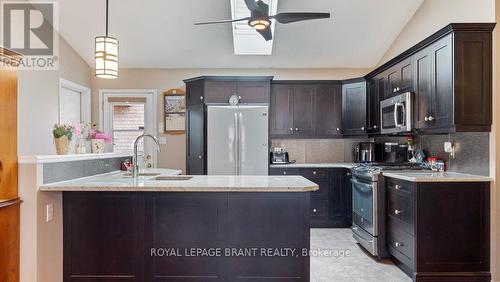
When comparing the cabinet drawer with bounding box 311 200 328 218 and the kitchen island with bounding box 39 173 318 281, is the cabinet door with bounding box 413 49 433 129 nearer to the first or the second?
the kitchen island with bounding box 39 173 318 281

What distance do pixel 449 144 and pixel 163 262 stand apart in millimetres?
2977

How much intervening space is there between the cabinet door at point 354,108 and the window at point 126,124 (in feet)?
11.2

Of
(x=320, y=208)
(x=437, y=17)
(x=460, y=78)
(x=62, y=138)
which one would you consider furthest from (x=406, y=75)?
(x=62, y=138)

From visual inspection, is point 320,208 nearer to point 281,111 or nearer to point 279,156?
point 279,156

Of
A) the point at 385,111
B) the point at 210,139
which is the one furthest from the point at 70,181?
the point at 385,111

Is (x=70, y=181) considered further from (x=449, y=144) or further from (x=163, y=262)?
(x=449, y=144)

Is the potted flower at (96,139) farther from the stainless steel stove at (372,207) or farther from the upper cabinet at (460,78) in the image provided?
the upper cabinet at (460,78)

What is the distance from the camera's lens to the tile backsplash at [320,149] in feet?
17.3

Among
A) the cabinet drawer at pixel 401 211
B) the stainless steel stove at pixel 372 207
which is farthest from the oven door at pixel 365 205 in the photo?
the cabinet drawer at pixel 401 211

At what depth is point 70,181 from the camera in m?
2.54

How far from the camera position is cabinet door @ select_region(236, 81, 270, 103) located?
473 centimetres

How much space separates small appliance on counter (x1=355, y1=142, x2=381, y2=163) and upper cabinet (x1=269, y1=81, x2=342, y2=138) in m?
0.43

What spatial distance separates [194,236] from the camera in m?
2.45

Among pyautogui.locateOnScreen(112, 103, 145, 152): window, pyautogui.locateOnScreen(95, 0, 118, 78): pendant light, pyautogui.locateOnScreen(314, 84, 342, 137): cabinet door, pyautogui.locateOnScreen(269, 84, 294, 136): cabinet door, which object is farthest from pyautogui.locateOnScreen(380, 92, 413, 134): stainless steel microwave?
pyautogui.locateOnScreen(112, 103, 145, 152): window
